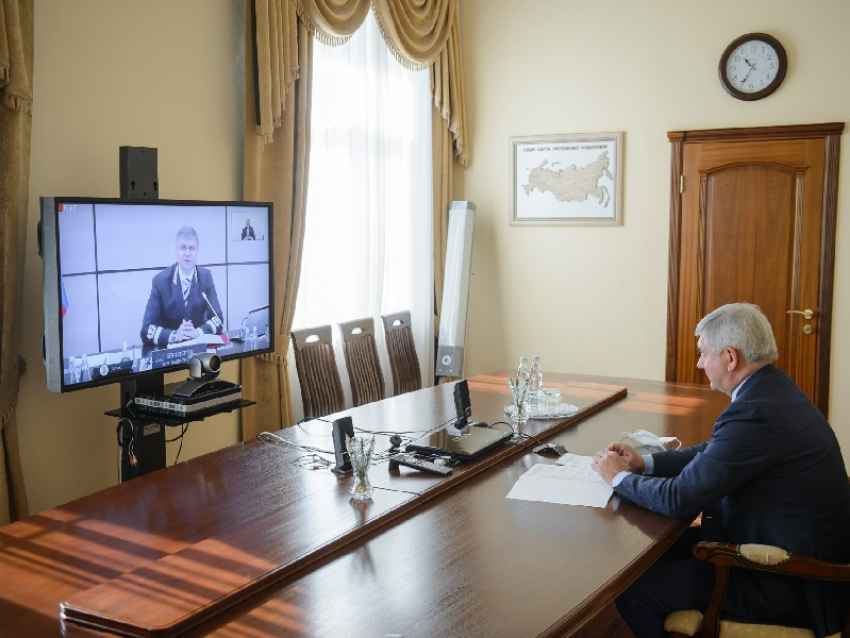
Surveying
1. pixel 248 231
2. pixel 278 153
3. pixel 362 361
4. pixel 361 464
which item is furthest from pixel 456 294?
pixel 361 464

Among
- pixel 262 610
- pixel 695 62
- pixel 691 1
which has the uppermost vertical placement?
pixel 691 1

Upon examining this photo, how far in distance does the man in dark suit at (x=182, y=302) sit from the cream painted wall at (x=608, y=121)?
2.75 m

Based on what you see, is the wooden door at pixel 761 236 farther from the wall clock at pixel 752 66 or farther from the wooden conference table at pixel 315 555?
the wooden conference table at pixel 315 555

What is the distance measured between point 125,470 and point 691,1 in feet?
13.2

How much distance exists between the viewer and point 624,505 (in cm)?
237

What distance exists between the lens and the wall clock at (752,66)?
4.90 meters

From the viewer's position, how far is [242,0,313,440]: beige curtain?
396cm

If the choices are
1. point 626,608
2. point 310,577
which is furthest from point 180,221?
point 626,608

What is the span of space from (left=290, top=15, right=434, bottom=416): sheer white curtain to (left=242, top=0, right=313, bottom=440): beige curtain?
0.79ft

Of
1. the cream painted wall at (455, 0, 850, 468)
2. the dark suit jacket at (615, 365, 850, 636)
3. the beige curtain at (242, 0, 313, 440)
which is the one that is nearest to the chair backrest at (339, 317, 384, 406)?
the beige curtain at (242, 0, 313, 440)

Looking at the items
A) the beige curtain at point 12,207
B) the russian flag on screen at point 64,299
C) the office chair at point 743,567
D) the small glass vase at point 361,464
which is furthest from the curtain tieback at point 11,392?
the office chair at point 743,567

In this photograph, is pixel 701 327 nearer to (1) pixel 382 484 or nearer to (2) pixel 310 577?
(1) pixel 382 484

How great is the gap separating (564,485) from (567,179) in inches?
132

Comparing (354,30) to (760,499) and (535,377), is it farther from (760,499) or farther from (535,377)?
(760,499)
